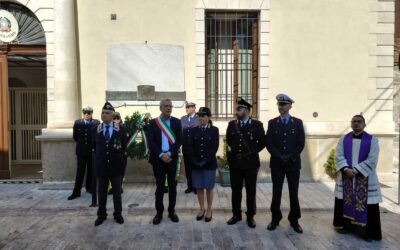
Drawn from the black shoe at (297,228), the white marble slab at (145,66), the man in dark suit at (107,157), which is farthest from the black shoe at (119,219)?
the white marble slab at (145,66)

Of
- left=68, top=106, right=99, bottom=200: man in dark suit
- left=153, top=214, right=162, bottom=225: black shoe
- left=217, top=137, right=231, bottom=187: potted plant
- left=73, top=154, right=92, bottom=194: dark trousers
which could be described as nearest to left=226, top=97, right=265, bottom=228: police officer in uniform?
left=153, top=214, right=162, bottom=225: black shoe

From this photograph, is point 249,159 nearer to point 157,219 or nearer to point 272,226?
point 272,226

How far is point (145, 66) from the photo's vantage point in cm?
853

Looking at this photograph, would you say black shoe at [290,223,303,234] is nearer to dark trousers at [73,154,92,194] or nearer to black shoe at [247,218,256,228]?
black shoe at [247,218,256,228]

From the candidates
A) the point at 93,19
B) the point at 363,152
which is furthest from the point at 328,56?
the point at 93,19

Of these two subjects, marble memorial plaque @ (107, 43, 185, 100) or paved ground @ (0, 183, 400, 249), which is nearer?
paved ground @ (0, 183, 400, 249)

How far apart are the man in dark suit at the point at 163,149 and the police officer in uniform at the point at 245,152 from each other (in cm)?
91

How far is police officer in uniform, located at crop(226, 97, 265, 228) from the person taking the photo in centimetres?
540

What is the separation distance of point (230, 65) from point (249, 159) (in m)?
4.17

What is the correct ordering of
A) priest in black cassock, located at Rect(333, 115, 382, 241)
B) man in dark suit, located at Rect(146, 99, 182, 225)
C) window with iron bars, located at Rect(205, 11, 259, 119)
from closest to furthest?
priest in black cassock, located at Rect(333, 115, 382, 241) < man in dark suit, located at Rect(146, 99, 182, 225) < window with iron bars, located at Rect(205, 11, 259, 119)

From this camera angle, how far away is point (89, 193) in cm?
755

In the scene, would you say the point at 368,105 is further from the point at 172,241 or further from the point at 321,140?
the point at 172,241

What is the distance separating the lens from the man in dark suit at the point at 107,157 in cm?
556

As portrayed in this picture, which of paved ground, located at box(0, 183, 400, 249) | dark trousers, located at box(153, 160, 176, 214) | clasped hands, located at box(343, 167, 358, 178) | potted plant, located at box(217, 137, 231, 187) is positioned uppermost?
clasped hands, located at box(343, 167, 358, 178)
